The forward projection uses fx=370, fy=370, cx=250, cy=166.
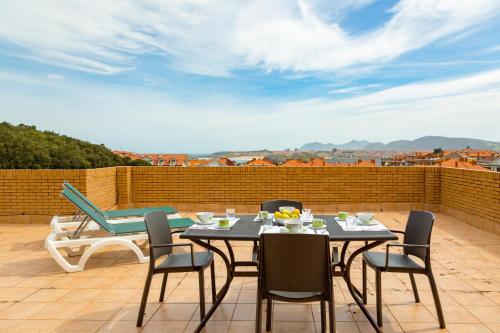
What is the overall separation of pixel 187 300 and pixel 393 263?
1816 millimetres

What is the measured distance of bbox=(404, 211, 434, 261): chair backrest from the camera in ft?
9.53

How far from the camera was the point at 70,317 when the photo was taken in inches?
119

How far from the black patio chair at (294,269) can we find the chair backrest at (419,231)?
3.54 feet

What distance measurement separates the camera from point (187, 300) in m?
3.37

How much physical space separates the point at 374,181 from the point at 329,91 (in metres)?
24.8

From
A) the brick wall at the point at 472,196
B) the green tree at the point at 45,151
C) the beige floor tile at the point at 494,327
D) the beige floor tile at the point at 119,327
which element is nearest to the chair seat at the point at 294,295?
the beige floor tile at the point at 119,327

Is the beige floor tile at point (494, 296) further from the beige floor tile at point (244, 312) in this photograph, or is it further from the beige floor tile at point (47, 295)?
the beige floor tile at point (47, 295)

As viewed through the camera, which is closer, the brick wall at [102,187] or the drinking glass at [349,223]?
the drinking glass at [349,223]

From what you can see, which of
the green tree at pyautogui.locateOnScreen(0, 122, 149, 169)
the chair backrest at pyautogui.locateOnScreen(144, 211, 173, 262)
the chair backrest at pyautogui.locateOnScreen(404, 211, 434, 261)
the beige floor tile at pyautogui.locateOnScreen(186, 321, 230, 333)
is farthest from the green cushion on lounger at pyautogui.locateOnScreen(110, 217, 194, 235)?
the green tree at pyautogui.locateOnScreen(0, 122, 149, 169)

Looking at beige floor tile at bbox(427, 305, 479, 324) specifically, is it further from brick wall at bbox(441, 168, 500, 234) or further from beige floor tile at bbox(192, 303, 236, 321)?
brick wall at bbox(441, 168, 500, 234)

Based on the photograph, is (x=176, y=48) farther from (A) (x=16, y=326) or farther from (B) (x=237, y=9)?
(A) (x=16, y=326)

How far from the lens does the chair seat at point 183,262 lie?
2.88m

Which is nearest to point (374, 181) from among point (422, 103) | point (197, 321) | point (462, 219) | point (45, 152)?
point (462, 219)

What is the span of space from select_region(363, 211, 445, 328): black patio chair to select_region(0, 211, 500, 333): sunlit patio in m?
0.20
